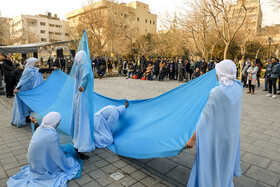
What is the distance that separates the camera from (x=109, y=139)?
3.65 meters

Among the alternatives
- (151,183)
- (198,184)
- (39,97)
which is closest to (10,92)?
(39,97)

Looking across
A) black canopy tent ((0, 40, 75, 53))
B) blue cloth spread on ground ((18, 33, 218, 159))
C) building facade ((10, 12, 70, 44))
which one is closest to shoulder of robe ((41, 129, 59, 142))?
blue cloth spread on ground ((18, 33, 218, 159))

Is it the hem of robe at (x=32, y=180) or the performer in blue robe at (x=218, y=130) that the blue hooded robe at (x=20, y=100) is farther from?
the performer in blue robe at (x=218, y=130)

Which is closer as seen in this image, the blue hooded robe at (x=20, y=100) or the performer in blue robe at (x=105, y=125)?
the performer in blue robe at (x=105, y=125)

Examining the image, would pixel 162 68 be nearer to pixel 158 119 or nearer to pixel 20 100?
pixel 20 100

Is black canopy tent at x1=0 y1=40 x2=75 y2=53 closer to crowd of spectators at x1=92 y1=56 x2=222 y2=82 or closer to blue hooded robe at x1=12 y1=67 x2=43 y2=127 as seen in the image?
crowd of spectators at x1=92 y1=56 x2=222 y2=82

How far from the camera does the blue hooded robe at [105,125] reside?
3.61 m

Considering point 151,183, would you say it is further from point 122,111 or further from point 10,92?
point 10,92

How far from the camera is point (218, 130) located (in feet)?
6.84

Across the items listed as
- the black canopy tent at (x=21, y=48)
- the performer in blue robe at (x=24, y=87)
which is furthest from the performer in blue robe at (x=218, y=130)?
the black canopy tent at (x=21, y=48)

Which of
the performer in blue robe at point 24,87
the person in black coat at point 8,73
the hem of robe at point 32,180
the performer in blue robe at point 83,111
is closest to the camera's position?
the hem of robe at point 32,180

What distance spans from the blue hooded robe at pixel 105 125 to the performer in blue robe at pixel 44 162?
2.81ft

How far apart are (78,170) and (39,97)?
304 cm

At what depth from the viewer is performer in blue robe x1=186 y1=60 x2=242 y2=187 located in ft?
6.75
